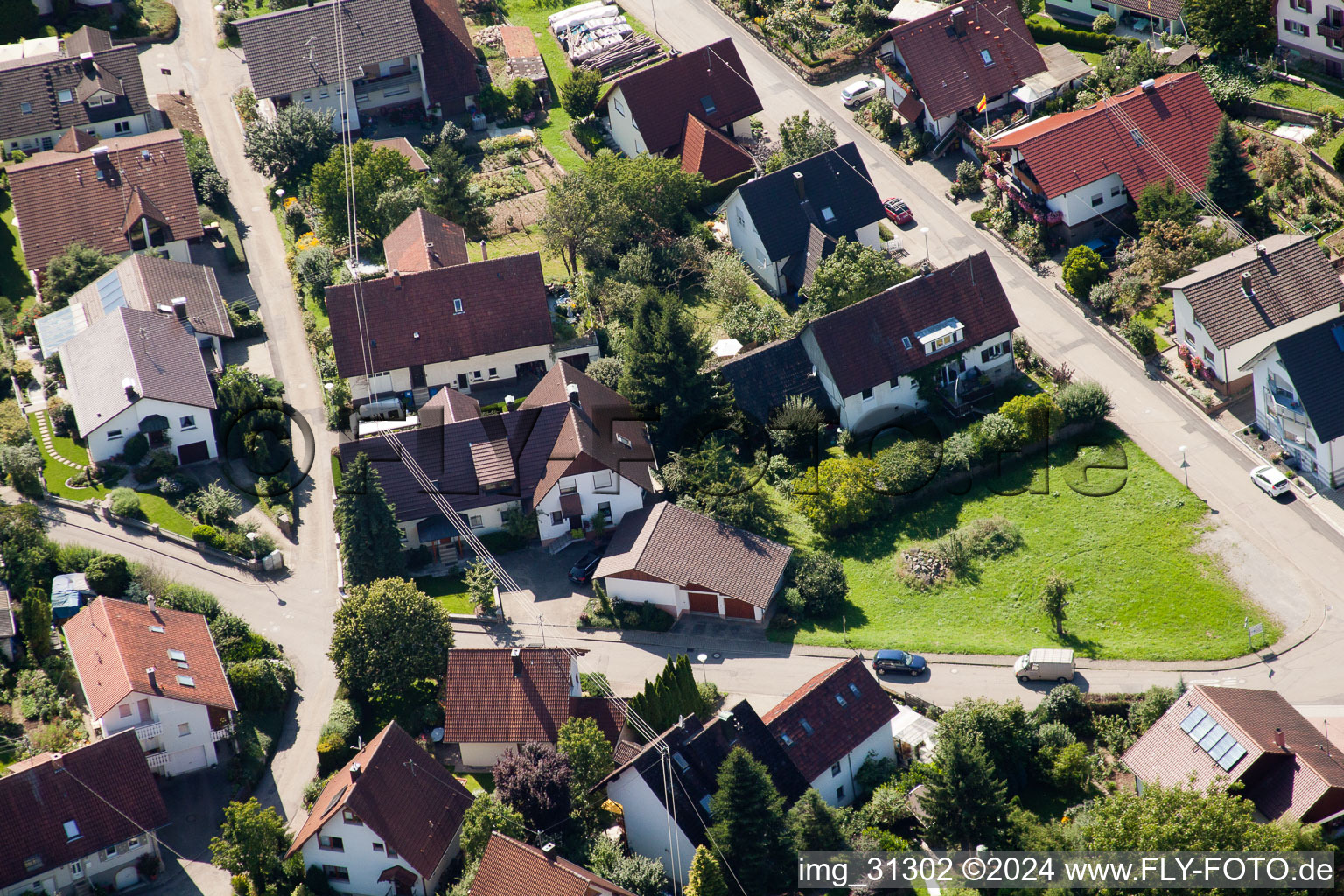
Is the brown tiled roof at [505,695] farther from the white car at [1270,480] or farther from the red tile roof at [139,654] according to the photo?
the white car at [1270,480]

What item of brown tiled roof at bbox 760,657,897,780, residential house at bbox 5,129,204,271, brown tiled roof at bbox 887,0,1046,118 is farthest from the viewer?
brown tiled roof at bbox 887,0,1046,118

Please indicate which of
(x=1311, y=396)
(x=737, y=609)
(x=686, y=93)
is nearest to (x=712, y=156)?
(x=686, y=93)

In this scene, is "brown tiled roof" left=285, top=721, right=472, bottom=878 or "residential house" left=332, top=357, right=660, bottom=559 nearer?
"brown tiled roof" left=285, top=721, right=472, bottom=878

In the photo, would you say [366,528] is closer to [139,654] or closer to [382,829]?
[139,654]

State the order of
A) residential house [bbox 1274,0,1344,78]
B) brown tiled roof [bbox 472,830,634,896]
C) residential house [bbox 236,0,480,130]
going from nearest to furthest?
brown tiled roof [bbox 472,830,634,896] → residential house [bbox 1274,0,1344,78] → residential house [bbox 236,0,480,130]

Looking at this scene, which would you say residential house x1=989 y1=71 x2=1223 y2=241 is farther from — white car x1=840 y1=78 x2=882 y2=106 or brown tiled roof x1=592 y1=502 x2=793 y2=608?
brown tiled roof x1=592 y1=502 x2=793 y2=608

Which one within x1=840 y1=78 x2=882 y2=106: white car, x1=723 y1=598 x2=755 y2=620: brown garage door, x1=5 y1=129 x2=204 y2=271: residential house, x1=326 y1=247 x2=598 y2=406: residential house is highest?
x1=5 y1=129 x2=204 y2=271: residential house

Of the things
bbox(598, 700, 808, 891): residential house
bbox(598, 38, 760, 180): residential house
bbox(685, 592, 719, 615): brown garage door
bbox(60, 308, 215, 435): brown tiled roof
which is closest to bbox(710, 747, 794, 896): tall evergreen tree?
bbox(598, 700, 808, 891): residential house

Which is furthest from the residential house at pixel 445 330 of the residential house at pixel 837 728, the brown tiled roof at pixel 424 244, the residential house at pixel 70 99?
the residential house at pixel 70 99
